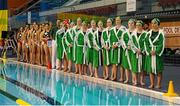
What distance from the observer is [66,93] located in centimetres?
769

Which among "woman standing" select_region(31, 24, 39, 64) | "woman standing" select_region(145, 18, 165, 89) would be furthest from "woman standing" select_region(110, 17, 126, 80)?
"woman standing" select_region(31, 24, 39, 64)

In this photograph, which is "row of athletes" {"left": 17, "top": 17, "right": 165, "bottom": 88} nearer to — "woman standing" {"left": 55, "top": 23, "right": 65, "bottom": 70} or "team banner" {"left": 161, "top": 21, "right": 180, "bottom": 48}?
"woman standing" {"left": 55, "top": 23, "right": 65, "bottom": 70}

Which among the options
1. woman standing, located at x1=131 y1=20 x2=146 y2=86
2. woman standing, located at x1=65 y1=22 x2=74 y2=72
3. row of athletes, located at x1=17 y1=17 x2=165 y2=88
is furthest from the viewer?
woman standing, located at x1=65 y1=22 x2=74 y2=72

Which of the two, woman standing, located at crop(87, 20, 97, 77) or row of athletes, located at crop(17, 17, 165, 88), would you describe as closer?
row of athletes, located at crop(17, 17, 165, 88)

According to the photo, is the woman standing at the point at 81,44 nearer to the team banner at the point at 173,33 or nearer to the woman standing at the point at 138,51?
the woman standing at the point at 138,51

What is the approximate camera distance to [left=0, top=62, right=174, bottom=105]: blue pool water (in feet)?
21.9

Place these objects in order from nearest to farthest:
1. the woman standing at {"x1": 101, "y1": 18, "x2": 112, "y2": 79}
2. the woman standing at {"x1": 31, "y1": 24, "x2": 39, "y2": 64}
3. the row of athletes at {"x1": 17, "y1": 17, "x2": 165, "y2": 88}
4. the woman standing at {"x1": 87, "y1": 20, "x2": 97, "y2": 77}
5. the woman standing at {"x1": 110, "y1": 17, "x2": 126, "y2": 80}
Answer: the row of athletes at {"x1": 17, "y1": 17, "x2": 165, "y2": 88}
the woman standing at {"x1": 110, "y1": 17, "x2": 126, "y2": 80}
the woman standing at {"x1": 101, "y1": 18, "x2": 112, "y2": 79}
the woman standing at {"x1": 87, "y1": 20, "x2": 97, "y2": 77}
the woman standing at {"x1": 31, "y1": 24, "x2": 39, "y2": 64}

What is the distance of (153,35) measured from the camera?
798 cm

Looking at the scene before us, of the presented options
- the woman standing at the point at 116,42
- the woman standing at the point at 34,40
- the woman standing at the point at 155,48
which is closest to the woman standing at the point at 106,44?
the woman standing at the point at 116,42

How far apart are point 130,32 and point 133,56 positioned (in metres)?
0.51

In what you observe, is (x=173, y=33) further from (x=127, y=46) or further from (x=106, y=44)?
(x=127, y=46)

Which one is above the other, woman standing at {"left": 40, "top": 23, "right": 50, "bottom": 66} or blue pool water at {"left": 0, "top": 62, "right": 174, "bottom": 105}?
woman standing at {"left": 40, "top": 23, "right": 50, "bottom": 66}

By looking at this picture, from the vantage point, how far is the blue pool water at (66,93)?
668 cm

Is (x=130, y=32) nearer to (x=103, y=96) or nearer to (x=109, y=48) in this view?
(x=109, y=48)
